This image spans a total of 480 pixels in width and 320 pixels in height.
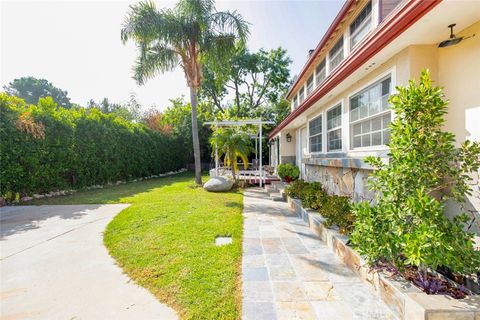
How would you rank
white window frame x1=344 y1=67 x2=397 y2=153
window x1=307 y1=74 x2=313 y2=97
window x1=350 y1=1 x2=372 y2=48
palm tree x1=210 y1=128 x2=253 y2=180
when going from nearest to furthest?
1. white window frame x1=344 y1=67 x2=397 y2=153
2. window x1=350 y1=1 x2=372 y2=48
3. palm tree x1=210 y1=128 x2=253 y2=180
4. window x1=307 y1=74 x2=313 y2=97

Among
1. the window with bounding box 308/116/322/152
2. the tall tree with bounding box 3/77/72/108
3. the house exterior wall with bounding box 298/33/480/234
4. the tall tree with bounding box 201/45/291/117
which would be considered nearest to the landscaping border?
the house exterior wall with bounding box 298/33/480/234

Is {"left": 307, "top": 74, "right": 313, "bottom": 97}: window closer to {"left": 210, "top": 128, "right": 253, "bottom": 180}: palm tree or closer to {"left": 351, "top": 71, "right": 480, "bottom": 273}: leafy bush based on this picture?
{"left": 210, "top": 128, "right": 253, "bottom": 180}: palm tree

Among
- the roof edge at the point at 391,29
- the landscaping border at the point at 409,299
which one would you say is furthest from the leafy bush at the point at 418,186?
the roof edge at the point at 391,29

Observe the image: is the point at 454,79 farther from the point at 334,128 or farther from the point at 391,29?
the point at 334,128

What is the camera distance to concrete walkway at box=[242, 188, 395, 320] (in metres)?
2.59

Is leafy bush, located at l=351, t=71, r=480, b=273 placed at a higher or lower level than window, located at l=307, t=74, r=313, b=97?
lower

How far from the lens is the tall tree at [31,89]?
165 feet

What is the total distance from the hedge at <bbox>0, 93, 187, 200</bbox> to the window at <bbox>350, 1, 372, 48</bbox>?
37.2 feet

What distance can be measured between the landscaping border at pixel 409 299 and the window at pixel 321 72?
27.2 feet

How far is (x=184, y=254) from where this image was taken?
4.06 meters

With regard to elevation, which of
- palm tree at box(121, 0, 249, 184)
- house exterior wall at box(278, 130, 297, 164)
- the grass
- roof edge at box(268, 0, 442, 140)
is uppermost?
palm tree at box(121, 0, 249, 184)

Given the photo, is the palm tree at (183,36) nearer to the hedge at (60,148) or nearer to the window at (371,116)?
the hedge at (60,148)

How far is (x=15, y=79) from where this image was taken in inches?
1976

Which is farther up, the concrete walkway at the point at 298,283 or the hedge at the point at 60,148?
the hedge at the point at 60,148
